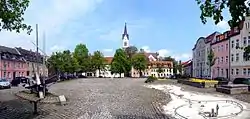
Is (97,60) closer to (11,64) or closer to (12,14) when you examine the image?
(11,64)

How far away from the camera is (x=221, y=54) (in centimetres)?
7244

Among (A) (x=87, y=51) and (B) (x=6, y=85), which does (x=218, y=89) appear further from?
(A) (x=87, y=51)

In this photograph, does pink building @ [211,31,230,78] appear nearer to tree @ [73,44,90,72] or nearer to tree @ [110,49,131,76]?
tree @ [110,49,131,76]

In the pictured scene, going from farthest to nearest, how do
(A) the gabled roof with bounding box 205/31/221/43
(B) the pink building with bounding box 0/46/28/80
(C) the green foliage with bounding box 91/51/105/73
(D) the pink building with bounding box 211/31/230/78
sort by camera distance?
(C) the green foliage with bounding box 91/51/105/73 → (B) the pink building with bounding box 0/46/28/80 → (A) the gabled roof with bounding box 205/31/221/43 → (D) the pink building with bounding box 211/31/230/78

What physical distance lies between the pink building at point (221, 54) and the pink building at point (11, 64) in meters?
46.5

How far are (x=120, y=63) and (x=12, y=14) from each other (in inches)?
3983

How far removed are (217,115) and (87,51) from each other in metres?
96.5

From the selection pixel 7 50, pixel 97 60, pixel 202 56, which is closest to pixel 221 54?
pixel 202 56

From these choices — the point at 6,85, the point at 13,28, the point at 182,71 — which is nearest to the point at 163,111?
the point at 13,28

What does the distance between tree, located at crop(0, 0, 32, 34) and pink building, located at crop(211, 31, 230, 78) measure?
186 ft

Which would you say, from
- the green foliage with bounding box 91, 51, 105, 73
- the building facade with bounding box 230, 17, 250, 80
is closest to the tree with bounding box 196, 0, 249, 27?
the building facade with bounding box 230, 17, 250, 80

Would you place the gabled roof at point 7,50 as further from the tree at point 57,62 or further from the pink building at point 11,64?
the tree at point 57,62

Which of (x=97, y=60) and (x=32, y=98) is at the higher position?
(x=97, y=60)

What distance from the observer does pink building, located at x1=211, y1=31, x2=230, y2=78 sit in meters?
69.0
